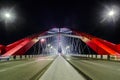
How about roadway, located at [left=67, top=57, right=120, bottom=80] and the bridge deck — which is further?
roadway, located at [left=67, top=57, right=120, bottom=80]

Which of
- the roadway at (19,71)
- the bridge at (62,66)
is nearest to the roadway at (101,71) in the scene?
the bridge at (62,66)

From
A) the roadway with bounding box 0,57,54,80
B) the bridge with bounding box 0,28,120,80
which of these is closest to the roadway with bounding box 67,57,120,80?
the bridge with bounding box 0,28,120,80

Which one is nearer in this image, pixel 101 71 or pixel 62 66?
pixel 101 71

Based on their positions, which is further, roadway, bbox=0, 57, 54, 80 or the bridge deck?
roadway, bbox=0, 57, 54, 80

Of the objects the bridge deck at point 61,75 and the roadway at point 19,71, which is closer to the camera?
the bridge deck at point 61,75

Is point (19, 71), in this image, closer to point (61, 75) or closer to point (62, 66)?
point (61, 75)

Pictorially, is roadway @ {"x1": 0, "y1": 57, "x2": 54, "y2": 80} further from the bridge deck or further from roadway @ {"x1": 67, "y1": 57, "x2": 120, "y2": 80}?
roadway @ {"x1": 67, "y1": 57, "x2": 120, "y2": 80}

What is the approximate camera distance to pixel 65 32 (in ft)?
536

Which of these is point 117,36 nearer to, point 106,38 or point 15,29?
point 106,38

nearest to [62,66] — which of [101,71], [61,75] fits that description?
[101,71]

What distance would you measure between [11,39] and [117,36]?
1714 inches

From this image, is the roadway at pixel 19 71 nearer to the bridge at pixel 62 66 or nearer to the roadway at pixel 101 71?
the bridge at pixel 62 66

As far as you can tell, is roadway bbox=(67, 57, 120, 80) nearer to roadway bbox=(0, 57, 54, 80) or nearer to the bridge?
the bridge

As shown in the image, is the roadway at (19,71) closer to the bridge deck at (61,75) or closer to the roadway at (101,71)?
the bridge deck at (61,75)
